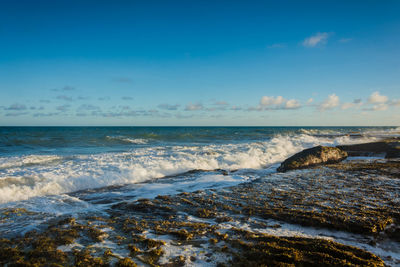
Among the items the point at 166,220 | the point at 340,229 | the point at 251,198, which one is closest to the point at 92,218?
the point at 166,220

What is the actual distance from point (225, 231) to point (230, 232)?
104 mm

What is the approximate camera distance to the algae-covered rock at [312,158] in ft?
36.7

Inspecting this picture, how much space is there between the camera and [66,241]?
3.88 m

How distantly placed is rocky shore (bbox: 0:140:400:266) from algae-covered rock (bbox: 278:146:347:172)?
4026mm

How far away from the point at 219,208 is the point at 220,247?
1890 mm

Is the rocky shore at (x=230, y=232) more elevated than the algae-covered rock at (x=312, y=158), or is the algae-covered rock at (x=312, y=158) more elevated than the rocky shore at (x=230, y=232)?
the algae-covered rock at (x=312, y=158)

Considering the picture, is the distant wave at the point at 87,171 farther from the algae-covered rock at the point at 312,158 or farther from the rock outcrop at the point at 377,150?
the rock outcrop at the point at 377,150

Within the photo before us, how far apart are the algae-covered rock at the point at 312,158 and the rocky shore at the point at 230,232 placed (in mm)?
4026

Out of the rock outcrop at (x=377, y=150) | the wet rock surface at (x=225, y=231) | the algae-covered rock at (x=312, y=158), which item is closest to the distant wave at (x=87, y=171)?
A: the algae-covered rock at (x=312, y=158)

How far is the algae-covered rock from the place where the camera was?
11188 millimetres

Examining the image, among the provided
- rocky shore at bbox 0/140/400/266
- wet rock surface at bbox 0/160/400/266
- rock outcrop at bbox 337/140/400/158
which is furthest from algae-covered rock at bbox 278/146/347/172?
wet rock surface at bbox 0/160/400/266

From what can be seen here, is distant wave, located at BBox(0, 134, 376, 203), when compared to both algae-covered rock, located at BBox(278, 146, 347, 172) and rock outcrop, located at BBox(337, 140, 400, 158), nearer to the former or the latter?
algae-covered rock, located at BBox(278, 146, 347, 172)

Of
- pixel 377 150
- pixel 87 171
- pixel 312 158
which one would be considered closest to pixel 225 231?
pixel 87 171

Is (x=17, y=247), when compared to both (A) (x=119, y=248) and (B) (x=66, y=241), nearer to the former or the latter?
(B) (x=66, y=241)
